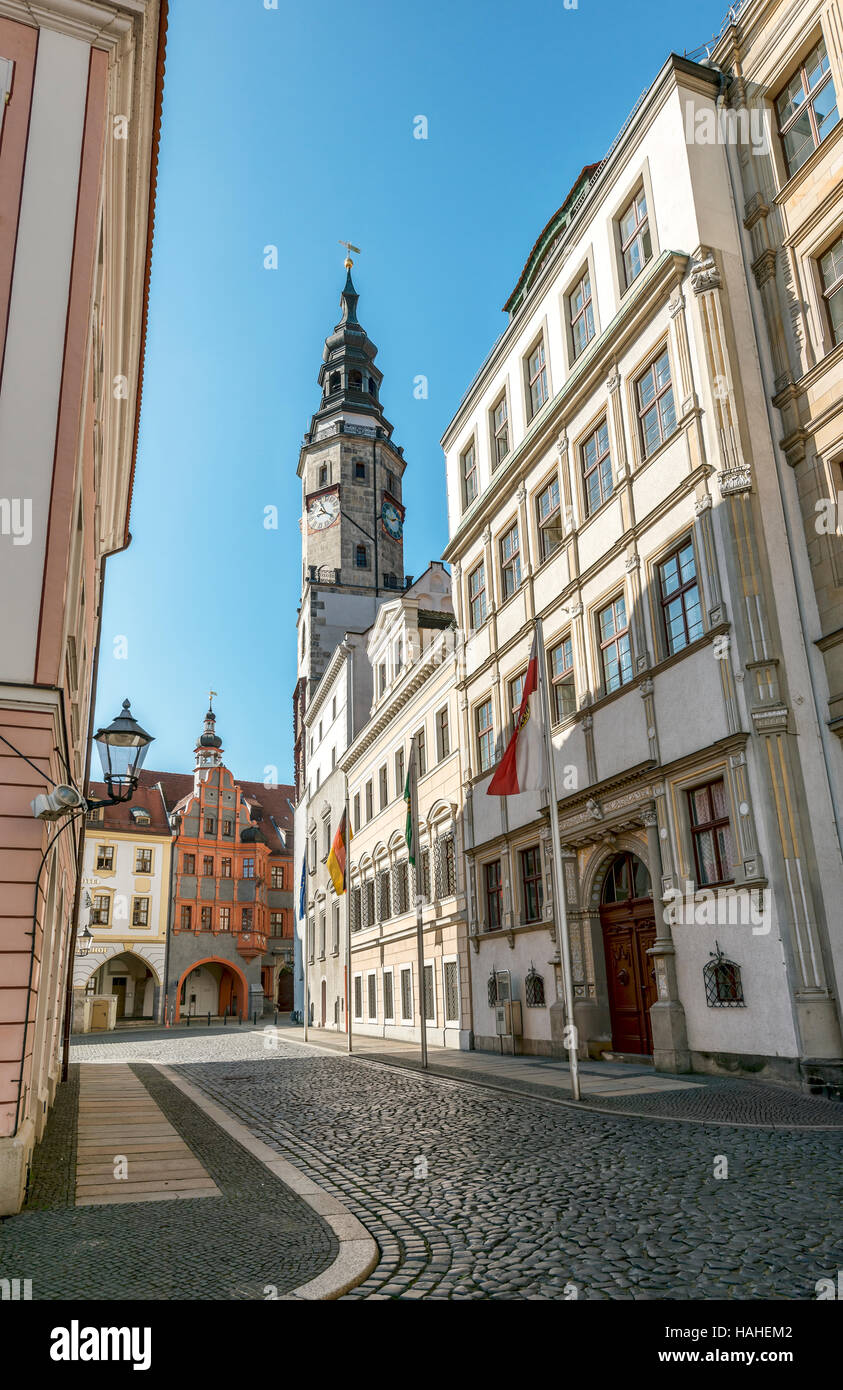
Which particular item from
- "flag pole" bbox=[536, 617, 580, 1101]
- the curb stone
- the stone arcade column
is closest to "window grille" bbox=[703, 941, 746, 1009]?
the stone arcade column

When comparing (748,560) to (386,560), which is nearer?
(748,560)

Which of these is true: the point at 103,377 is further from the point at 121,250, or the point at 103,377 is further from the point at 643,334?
the point at 643,334

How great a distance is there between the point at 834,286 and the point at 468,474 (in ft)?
47.1

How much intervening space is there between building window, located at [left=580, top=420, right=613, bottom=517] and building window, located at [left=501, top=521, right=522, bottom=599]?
11.8ft

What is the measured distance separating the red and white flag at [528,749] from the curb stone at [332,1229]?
6732 millimetres

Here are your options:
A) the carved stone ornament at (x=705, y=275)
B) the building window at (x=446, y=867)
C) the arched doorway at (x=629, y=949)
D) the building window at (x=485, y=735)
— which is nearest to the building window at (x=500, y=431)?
the building window at (x=485, y=735)

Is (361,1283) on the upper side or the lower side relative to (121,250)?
lower

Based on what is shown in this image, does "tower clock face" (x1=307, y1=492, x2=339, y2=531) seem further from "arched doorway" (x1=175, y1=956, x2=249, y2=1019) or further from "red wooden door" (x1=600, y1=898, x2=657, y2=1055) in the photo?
"red wooden door" (x1=600, y1=898, x2=657, y2=1055)

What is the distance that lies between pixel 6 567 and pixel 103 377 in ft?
20.9

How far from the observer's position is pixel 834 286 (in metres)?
15.3

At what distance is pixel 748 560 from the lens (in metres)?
15.1

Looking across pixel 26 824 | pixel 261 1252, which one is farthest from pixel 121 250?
pixel 261 1252

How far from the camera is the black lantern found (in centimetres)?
1078
